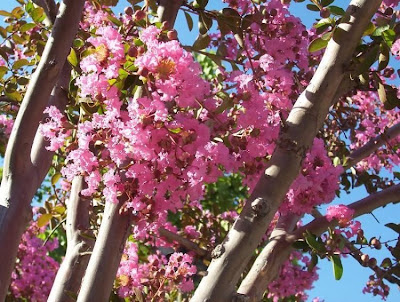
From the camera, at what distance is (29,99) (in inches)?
69.8

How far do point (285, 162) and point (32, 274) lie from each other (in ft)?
9.17

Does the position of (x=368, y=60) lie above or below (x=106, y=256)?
above

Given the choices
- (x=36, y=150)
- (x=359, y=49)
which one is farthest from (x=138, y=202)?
(x=359, y=49)

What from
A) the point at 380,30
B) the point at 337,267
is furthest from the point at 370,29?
the point at 337,267

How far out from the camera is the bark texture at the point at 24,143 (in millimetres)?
1775

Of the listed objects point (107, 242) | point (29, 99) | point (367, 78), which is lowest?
point (107, 242)

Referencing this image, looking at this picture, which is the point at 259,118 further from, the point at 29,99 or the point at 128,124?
the point at 29,99

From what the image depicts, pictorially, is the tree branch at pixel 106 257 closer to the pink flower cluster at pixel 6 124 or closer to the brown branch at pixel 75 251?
the brown branch at pixel 75 251

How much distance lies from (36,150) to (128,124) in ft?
2.53

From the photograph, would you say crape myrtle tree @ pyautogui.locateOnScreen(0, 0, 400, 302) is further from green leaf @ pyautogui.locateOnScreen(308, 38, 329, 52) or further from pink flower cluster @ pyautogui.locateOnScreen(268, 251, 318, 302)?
pink flower cluster @ pyautogui.locateOnScreen(268, 251, 318, 302)

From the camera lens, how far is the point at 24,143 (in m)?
1.79

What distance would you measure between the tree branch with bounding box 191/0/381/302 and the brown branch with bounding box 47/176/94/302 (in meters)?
0.71

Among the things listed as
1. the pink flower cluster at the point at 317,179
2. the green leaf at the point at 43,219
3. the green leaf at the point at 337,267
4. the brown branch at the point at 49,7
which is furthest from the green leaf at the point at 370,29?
the green leaf at the point at 43,219

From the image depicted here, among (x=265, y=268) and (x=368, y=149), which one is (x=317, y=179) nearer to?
(x=265, y=268)
